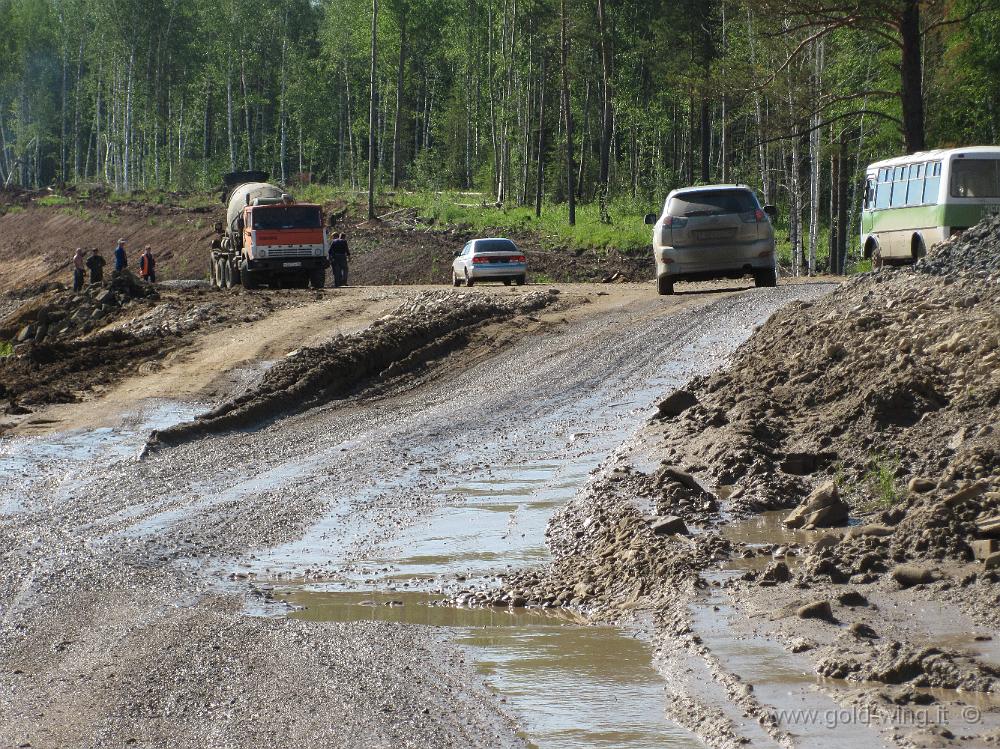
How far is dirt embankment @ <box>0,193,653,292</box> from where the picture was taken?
4347 centimetres

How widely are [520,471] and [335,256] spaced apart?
80.2 feet

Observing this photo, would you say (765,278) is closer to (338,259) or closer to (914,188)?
(914,188)

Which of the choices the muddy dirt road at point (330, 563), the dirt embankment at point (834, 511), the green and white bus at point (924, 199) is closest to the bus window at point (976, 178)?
the green and white bus at point (924, 199)

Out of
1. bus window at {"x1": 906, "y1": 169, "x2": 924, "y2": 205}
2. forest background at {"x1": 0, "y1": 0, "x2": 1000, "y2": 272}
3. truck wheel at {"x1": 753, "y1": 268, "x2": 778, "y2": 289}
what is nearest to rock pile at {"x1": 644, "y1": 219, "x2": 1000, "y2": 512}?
truck wheel at {"x1": 753, "y1": 268, "x2": 778, "y2": 289}

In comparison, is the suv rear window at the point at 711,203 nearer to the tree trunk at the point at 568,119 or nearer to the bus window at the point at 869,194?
the bus window at the point at 869,194

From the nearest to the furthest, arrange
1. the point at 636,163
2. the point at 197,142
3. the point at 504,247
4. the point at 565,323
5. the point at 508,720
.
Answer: the point at 508,720, the point at 565,323, the point at 504,247, the point at 636,163, the point at 197,142

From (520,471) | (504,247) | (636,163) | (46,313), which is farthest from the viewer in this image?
(636,163)

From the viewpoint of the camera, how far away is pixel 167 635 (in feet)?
23.6

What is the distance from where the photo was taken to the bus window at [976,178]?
22.5m

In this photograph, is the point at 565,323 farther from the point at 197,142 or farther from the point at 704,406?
the point at 197,142

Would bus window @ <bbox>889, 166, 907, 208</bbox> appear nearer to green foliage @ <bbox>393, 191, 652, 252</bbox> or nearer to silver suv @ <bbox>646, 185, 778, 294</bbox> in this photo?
silver suv @ <bbox>646, 185, 778, 294</bbox>

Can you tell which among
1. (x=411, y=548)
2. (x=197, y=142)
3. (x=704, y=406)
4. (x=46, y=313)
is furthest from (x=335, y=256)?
(x=197, y=142)

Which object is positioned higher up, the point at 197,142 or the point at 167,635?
the point at 197,142

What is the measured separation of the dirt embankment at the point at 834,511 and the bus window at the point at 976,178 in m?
8.51
